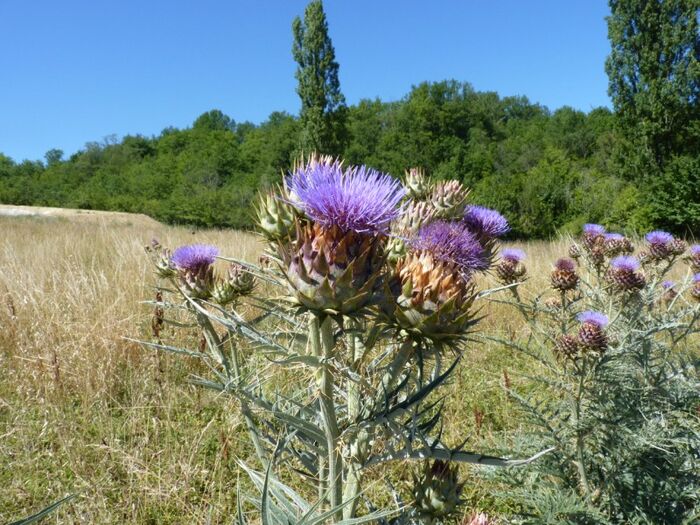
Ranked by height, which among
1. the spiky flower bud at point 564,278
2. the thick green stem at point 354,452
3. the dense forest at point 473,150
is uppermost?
the dense forest at point 473,150

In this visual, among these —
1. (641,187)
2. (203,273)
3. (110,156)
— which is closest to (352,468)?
(203,273)

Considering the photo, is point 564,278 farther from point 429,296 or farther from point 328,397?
point 328,397

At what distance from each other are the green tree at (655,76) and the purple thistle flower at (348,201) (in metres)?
22.3

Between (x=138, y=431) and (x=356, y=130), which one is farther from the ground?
(x=356, y=130)

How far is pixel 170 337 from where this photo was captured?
12.2ft

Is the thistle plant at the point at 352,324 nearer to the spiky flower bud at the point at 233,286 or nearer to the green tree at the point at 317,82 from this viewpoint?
the spiky flower bud at the point at 233,286

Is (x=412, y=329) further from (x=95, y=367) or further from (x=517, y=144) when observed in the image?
(x=517, y=144)

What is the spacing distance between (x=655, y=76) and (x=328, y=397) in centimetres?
2342

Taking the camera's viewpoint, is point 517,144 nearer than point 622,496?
No

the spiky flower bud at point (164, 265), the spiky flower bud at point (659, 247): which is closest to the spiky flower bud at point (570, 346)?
the spiky flower bud at point (659, 247)

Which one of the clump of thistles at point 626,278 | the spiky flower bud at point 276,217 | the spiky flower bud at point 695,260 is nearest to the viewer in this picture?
the spiky flower bud at point 276,217

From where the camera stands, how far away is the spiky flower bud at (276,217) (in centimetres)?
136

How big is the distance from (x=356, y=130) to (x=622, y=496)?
1711 inches

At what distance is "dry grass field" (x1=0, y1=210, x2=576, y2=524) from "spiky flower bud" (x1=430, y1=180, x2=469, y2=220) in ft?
3.63
